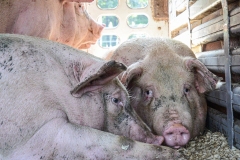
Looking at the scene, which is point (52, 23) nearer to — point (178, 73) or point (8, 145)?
point (178, 73)

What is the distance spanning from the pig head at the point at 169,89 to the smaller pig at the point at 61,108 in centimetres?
51

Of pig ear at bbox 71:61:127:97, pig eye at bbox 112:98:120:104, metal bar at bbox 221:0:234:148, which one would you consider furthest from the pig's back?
pig ear at bbox 71:61:127:97

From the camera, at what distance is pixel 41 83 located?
262cm

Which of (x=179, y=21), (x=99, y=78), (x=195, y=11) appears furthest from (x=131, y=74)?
(x=179, y=21)

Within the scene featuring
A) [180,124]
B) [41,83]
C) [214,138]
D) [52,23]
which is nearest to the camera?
[41,83]

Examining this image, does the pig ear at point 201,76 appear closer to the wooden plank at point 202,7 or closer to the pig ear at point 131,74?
the pig ear at point 131,74

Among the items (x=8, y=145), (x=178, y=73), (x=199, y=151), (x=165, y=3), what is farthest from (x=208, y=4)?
(x=165, y=3)

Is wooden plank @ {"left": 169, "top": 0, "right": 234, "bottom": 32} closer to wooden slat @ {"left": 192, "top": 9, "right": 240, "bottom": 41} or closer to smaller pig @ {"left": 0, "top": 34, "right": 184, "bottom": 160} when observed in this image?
wooden slat @ {"left": 192, "top": 9, "right": 240, "bottom": 41}

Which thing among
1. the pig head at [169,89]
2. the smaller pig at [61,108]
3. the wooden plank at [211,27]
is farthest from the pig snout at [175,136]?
the wooden plank at [211,27]

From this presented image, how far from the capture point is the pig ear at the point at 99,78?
2.65 metres

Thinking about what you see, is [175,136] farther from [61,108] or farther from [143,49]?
[143,49]

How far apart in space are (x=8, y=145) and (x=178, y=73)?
6.94 ft

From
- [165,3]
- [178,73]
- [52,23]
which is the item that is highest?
[165,3]

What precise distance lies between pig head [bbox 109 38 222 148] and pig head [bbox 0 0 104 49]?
118 centimetres
